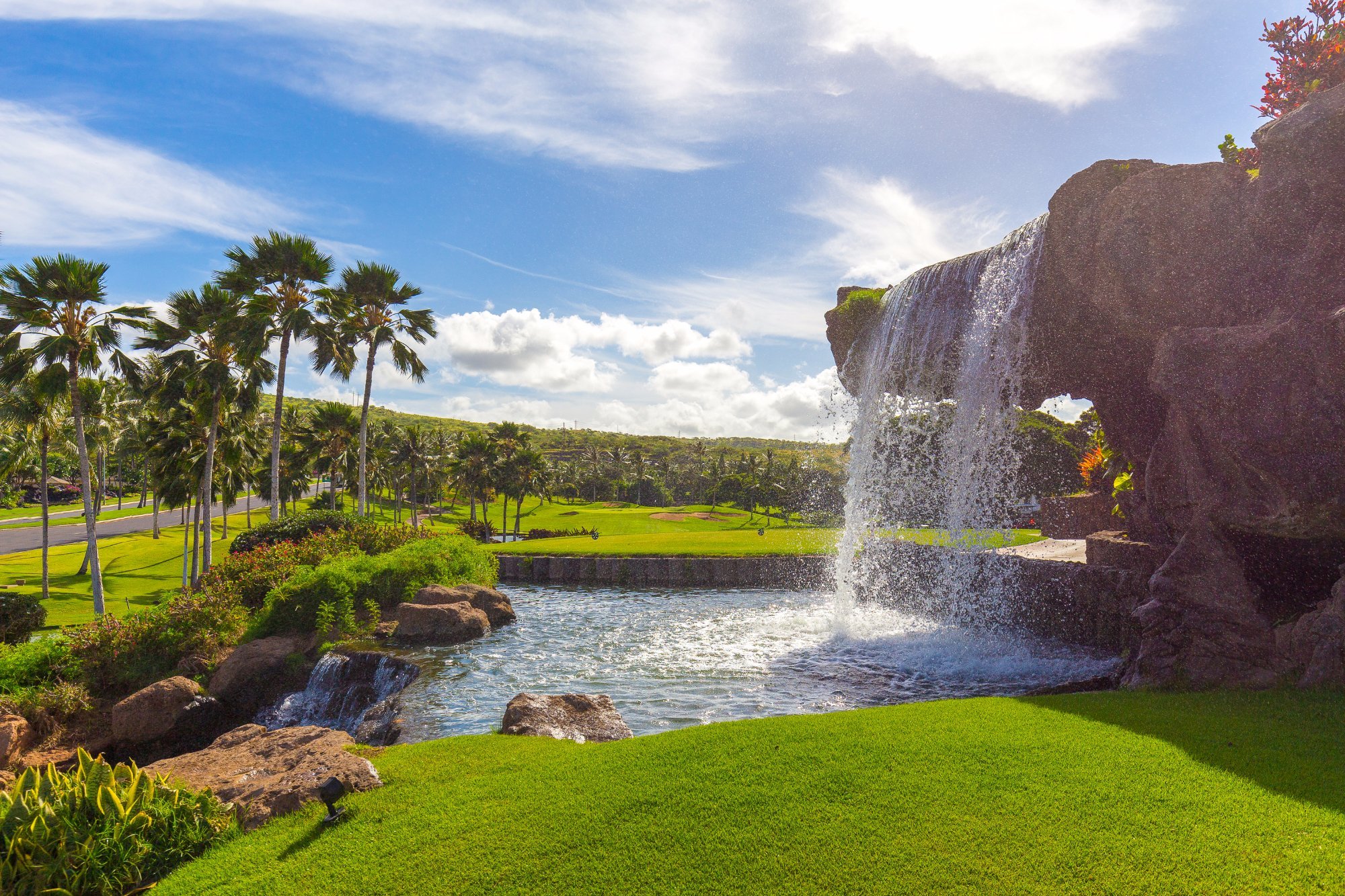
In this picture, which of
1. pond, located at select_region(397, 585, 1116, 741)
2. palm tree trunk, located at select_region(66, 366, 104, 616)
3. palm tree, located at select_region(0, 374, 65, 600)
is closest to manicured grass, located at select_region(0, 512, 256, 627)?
palm tree trunk, located at select_region(66, 366, 104, 616)

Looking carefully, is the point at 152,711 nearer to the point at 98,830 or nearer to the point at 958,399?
the point at 98,830

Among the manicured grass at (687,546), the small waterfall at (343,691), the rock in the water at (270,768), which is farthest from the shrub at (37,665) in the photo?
the manicured grass at (687,546)

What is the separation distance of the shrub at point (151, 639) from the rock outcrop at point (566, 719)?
11425mm

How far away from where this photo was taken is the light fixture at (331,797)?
6.45 metres

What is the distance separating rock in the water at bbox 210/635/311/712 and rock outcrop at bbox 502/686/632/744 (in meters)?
9.35

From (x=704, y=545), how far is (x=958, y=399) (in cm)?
2172

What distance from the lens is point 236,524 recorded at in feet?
220

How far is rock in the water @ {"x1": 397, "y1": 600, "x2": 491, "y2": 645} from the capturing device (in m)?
18.9

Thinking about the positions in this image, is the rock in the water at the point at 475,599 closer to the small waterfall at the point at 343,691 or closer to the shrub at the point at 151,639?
the small waterfall at the point at 343,691

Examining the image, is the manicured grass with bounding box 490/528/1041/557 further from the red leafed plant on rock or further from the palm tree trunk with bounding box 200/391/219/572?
the red leafed plant on rock

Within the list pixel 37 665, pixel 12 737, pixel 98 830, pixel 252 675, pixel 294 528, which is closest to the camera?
pixel 98 830

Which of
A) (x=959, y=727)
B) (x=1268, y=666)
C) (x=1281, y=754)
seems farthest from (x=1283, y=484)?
(x=959, y=727)

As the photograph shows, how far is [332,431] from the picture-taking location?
4725 centimetres

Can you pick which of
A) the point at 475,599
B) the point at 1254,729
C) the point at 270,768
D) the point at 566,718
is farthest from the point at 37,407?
the point at 1254,729
